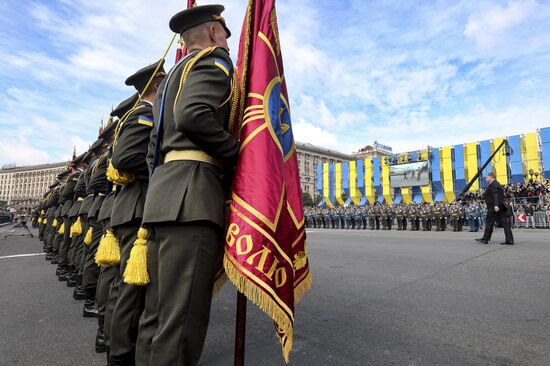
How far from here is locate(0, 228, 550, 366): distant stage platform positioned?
8.06ft

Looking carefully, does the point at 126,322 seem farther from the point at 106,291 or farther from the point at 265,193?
the point at 265,193

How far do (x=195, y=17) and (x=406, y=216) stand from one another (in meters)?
21.6

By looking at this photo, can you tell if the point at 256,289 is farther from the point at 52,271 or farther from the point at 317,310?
the point at 52,271

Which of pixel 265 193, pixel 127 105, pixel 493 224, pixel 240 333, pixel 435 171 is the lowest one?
pixel 240 333

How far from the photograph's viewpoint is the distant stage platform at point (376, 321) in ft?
8.06

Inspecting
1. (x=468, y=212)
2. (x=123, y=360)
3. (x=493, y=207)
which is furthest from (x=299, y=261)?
(x=468, y=212)

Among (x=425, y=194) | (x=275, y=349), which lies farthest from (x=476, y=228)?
(x=425, y=194)

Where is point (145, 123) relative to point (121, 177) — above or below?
above

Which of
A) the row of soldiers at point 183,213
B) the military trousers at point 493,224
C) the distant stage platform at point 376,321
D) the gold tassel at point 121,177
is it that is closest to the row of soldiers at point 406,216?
the military trousers at point 493,224

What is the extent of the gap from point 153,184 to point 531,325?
127 inches

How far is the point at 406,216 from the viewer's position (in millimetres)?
21609

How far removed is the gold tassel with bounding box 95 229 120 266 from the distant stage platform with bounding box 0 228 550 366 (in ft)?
2.40

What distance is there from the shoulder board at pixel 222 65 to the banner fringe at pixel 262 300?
3.33 ft

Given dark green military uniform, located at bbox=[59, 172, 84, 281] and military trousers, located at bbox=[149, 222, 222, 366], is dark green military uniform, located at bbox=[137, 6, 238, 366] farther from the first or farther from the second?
dark green military uniform, located at bbox=[59, 172, 84, 281]
